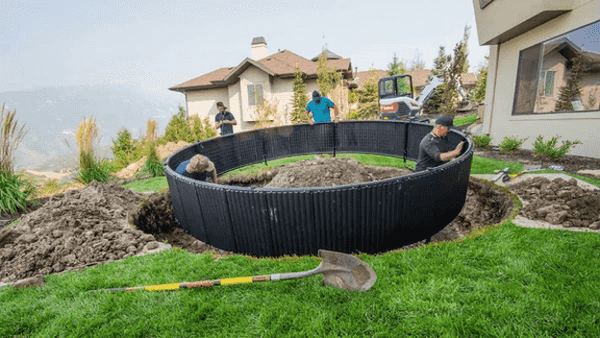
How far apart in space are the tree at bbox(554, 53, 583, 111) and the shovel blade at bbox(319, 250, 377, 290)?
8.73 meters

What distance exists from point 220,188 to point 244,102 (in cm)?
1814

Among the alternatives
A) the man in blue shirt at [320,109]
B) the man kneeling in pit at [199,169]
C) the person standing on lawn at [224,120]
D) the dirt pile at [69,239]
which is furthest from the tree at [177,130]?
the man kneeling in pit at [199,169]

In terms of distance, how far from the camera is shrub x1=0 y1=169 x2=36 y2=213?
553 cm

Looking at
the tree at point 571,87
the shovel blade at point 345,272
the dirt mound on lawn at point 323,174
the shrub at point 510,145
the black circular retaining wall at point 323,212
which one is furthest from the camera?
the shrub at point 510,145

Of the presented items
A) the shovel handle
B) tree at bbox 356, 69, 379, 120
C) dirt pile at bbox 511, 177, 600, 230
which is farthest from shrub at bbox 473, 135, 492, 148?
tree at bbox 356, 69, 379, 120

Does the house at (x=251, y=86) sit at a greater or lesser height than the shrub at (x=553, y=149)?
greater

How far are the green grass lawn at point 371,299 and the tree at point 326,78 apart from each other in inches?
576

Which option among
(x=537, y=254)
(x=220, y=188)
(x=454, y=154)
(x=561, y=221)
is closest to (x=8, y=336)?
(x=220, y=188)

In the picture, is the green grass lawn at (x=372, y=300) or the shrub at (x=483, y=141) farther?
the shrub at (x=483, y=141)

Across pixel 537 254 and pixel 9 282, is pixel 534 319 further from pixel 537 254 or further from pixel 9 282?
pixel 9 282

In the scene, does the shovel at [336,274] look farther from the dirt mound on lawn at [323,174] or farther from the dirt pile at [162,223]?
the dirt mound on lawn at [323,174]

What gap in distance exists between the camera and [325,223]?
10.3ft

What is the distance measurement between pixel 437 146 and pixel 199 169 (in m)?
3.97

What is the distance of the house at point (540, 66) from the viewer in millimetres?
6719
